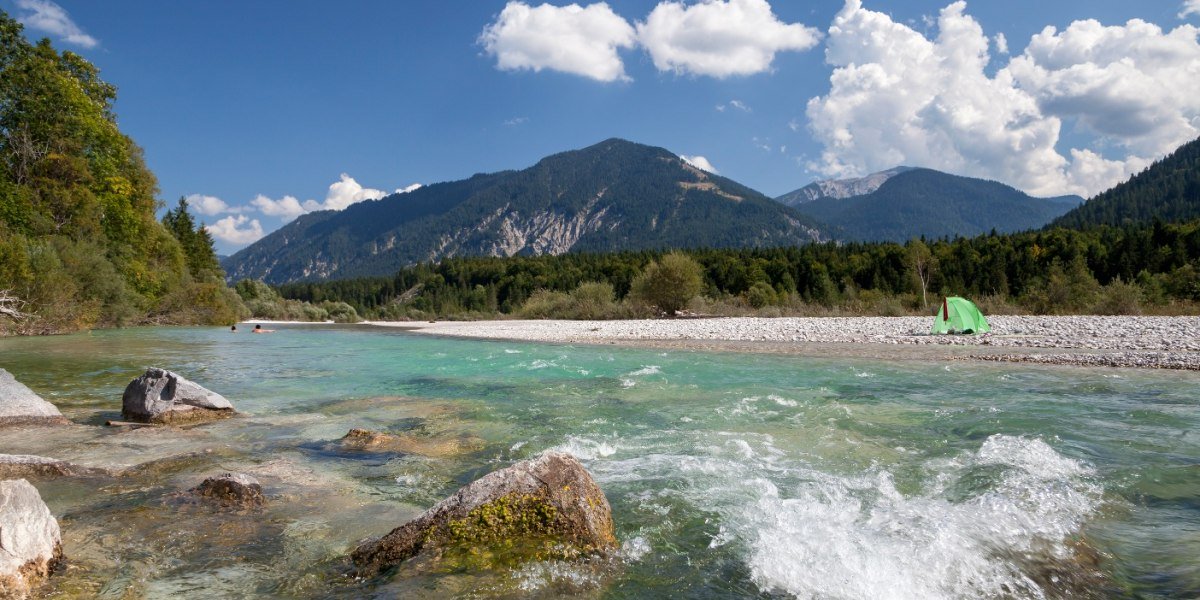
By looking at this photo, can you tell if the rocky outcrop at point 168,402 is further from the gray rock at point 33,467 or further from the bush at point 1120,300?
the bush at point 1120,300

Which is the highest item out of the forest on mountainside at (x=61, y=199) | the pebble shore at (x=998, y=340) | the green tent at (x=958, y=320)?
the forest on mountainside at (x=61, y=199)

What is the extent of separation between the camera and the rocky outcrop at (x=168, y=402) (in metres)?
8.77

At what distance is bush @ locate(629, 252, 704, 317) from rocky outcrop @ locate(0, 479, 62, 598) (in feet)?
156

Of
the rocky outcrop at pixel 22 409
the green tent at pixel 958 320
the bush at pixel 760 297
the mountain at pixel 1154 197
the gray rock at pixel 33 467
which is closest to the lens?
the gray rock at pixel 33 467

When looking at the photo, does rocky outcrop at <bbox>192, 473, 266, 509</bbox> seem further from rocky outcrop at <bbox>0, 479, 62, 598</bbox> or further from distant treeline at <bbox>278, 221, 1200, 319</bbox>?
distant treeline at <bbox>278, 221, 1200, 319</bbox>

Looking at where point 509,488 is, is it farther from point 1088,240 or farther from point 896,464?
point 1088,240

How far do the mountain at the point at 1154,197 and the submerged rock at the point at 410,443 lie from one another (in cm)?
15898

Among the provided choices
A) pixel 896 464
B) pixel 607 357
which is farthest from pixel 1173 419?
pixel 607 357

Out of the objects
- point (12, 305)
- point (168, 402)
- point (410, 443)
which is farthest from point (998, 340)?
point (12, 305)

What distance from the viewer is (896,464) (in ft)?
21.6

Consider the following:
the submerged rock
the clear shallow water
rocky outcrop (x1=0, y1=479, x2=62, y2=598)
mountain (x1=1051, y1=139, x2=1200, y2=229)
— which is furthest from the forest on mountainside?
mountain (x1=1051, y1=139, x2=1200, y2=229)

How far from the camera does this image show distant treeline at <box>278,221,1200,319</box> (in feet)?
109

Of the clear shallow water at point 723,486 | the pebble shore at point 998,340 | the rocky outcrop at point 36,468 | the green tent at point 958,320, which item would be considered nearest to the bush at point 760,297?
the pebble shore at point 998,340

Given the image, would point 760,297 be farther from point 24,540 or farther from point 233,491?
point 24,540
